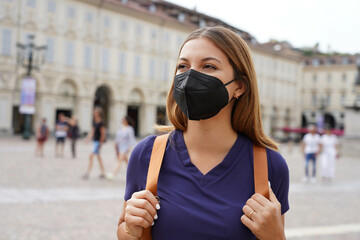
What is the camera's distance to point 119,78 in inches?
1604

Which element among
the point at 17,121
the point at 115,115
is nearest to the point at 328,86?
the point at 115,115

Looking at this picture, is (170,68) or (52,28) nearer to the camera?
(52,28)

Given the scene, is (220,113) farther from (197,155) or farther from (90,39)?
(90,39)

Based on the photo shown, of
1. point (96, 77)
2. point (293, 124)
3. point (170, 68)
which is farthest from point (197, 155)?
point (293, 124)

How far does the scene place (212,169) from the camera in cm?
190

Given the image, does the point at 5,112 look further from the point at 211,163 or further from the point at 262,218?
the point at 262,218

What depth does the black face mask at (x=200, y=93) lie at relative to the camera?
6.14 ft

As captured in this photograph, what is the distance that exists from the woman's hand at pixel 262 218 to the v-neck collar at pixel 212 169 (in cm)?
20

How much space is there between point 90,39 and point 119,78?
4710mm

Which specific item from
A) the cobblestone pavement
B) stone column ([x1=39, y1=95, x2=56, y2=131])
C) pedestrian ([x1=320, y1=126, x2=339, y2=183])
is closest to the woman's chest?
the cobblestone pavement

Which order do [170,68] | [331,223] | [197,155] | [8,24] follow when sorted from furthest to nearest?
[170,68], [8,24], [331,223], [197,155]

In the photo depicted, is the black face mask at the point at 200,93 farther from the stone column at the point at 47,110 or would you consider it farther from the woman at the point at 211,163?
the stone column at the point at 47,110

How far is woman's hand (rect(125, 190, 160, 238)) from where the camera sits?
1.80 metres

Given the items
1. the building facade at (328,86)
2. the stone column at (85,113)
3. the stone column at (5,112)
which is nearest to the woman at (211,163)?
the stone column at (5,112)
